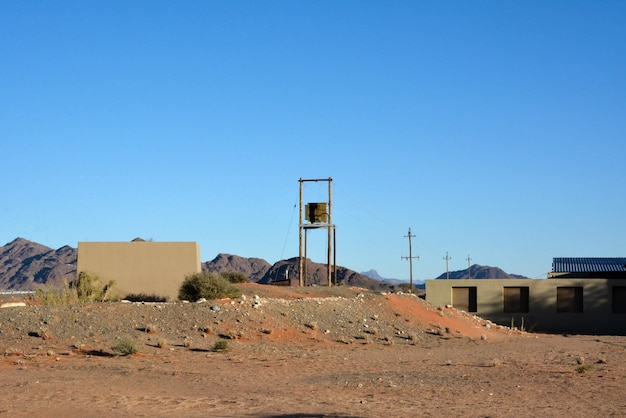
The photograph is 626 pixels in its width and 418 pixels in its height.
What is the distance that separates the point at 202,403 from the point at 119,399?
1759 mm

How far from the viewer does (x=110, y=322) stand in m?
29.5

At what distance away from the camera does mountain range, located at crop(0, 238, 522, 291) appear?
129375mm

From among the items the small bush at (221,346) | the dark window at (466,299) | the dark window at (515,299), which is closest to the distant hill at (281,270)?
the dark window at (466,299)

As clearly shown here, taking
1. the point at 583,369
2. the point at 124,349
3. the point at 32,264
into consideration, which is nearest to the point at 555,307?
the point at 583,369

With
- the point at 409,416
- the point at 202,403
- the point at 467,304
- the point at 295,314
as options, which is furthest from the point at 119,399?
the point at 467,304

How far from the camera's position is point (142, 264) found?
131 ft

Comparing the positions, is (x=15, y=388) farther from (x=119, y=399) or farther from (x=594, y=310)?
(x=594, y=310)

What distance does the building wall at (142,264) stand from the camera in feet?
131

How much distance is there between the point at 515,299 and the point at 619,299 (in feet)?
18.2

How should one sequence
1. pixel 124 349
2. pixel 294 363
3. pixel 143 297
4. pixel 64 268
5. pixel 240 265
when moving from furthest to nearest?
1. pixel 240 265
2. pixel 64 268
3. pixel 143 297
4. pixel 124 349
5. pixel 294 363

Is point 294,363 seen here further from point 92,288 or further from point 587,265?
point 587,265

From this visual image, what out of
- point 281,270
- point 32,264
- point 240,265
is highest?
point 240,265

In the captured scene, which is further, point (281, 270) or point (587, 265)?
point (281, 270)

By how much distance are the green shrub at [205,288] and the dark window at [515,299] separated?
17512mm
